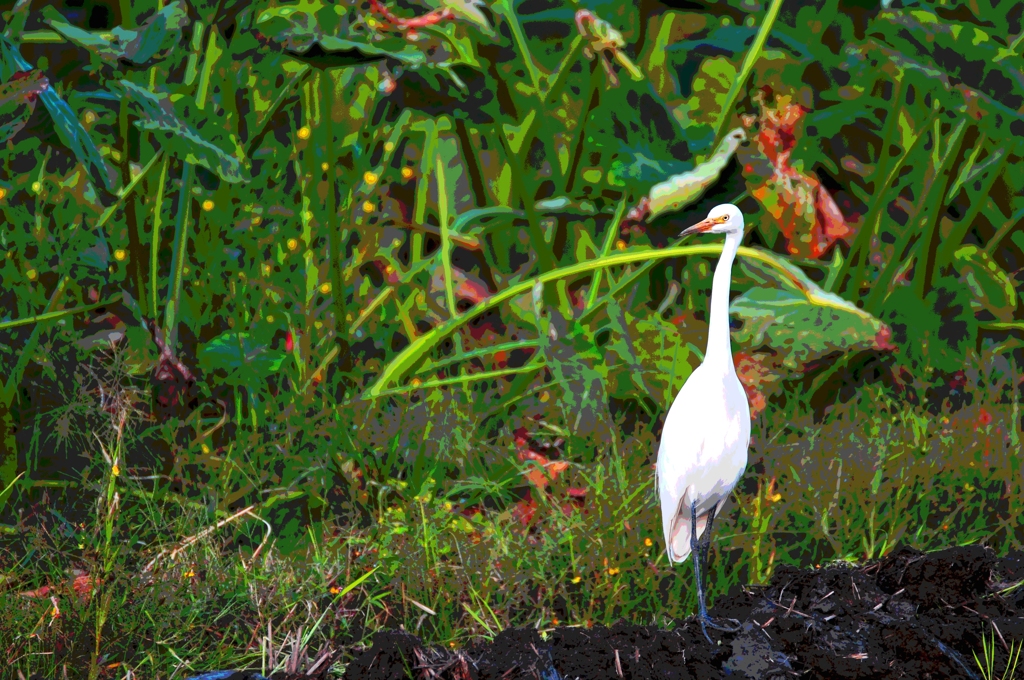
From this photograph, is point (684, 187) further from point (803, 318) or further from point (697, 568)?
point (697, 568)

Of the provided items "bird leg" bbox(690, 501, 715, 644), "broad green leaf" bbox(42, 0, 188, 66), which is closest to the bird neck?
"bird leg" bbox(690, 501, 715, 644)

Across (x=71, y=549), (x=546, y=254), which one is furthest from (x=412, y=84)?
(x=71, y=549)

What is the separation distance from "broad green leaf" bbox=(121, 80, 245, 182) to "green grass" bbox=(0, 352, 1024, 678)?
2.09 ft

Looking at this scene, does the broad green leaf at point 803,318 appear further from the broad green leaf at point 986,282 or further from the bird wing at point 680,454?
the broad green leaf at point 986,282

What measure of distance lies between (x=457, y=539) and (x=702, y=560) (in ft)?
1.64

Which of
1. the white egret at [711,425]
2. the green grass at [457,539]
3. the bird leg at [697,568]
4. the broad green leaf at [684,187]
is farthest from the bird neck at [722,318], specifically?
the broad green leaf at [684,187]

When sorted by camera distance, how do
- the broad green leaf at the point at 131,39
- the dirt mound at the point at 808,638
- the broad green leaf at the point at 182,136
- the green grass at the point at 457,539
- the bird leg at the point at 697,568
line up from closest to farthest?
1. the dirt mound at the point at 808,638
2. the bird leg at the point at 697,568
3. the green grass at the point at 457,539
4. the broad green leaf at the point at 182,136
5. the broad green leaf at the point at 131,39

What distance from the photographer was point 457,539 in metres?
2.14

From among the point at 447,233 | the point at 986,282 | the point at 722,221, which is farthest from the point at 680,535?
the point at 986,282

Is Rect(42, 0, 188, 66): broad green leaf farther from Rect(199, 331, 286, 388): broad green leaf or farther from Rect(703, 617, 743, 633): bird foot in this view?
Rect(703, 617, 743, 633): bird foot

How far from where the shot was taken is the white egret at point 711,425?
1835mm

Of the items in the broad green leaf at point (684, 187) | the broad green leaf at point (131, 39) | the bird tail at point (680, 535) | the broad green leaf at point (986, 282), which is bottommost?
the bird tail at point (680, 535)

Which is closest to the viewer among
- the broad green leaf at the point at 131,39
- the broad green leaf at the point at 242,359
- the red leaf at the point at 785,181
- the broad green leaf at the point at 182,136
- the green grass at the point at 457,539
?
the green grass at the point at 457,539

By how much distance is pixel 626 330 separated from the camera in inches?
105
